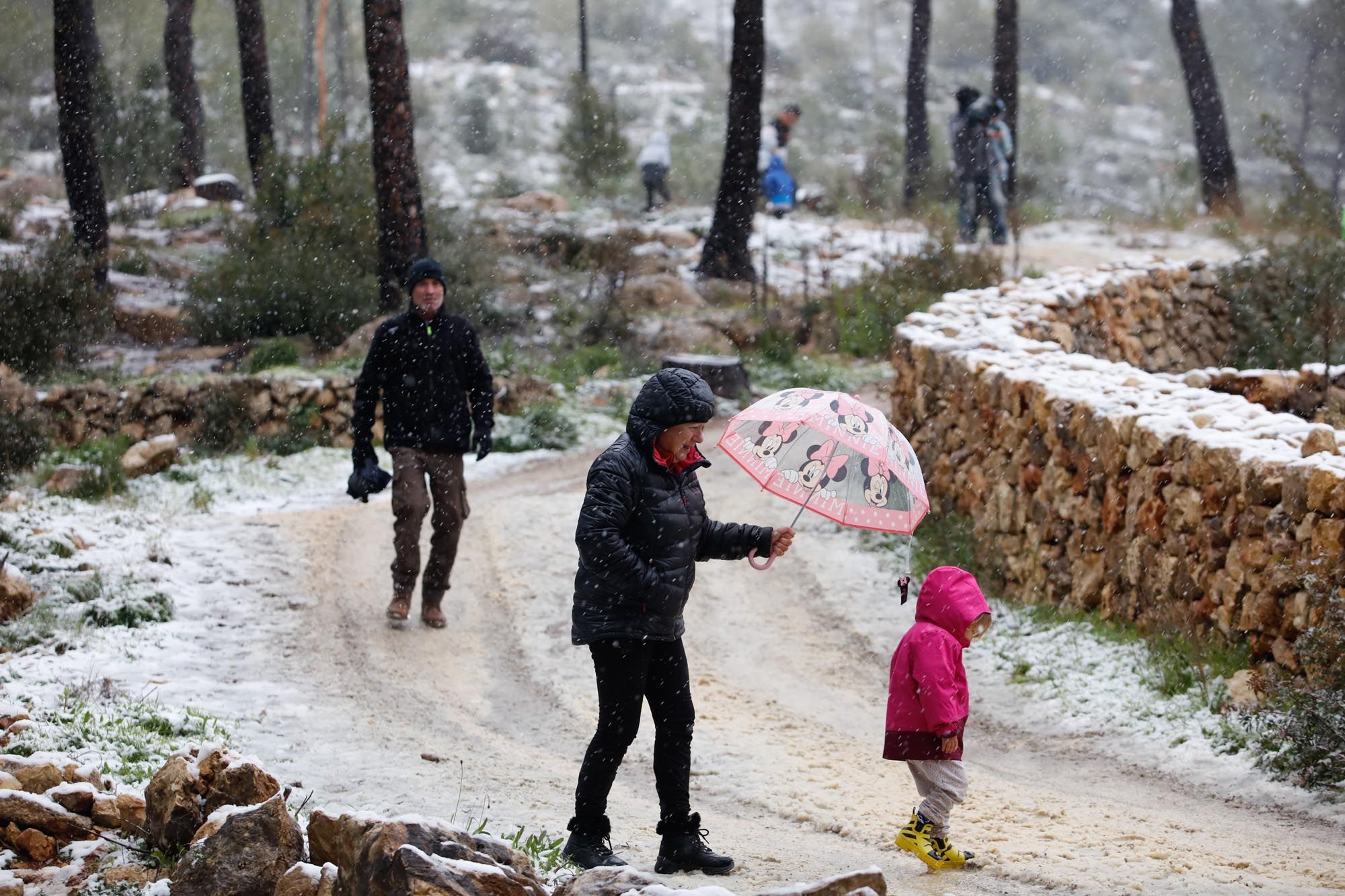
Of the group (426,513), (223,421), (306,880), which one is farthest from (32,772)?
(223,421)

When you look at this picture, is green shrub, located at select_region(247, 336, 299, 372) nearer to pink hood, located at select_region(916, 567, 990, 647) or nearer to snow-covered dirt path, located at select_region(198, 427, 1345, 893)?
snow-covered dirt path, located at select_region(198, 427, 1345, 893)

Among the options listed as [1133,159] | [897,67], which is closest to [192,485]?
[1133,159]

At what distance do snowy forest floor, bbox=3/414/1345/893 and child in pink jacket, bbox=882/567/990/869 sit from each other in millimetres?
157

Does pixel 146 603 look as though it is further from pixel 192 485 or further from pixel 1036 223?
pixel 1036 223

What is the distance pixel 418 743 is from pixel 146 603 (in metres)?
2.31

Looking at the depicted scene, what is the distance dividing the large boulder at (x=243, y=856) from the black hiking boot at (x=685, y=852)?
1.18m

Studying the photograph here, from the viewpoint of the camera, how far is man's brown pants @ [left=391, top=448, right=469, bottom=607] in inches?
295

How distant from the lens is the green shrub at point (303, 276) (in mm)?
14784

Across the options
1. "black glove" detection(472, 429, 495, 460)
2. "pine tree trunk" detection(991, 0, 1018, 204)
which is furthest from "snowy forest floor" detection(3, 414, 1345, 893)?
"pine tree trunk" detection(991, 0, 1018, 204)

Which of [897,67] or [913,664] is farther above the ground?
[897,67]

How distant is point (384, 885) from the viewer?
3539 millimetres

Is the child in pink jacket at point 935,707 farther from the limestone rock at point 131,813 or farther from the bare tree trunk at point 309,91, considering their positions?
the bare tree trunk at point 309,91

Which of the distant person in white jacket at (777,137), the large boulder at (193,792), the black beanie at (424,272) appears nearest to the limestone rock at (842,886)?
the large boulder at (193,792)

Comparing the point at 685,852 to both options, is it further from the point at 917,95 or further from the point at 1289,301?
the point at 917,95
